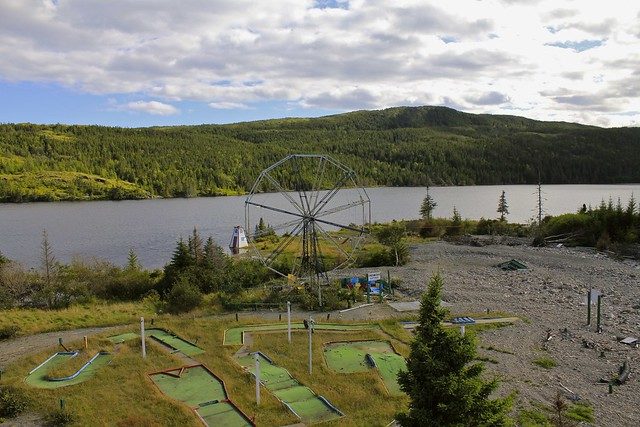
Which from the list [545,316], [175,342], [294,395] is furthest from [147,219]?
[294,395]

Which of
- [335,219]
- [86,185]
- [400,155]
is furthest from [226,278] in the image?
[400,155]

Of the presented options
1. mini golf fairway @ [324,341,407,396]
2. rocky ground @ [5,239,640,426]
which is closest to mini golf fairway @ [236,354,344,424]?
mini golf fairway @ [324,341,407,396]

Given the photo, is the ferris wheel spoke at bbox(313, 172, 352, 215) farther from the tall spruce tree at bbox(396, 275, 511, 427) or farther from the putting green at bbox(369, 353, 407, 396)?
the tall spruce tree at bbox(396, 275, 511, 427)

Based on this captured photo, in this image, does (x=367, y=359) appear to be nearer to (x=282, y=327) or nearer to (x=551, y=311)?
(x=282, y=327)

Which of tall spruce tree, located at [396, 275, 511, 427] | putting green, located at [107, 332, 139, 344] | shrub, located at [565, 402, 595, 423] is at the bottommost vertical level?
shrub, located at [565, 402, 595, 423]

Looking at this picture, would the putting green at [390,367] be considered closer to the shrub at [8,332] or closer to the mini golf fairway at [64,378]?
the mini golf fairway at [64,378]

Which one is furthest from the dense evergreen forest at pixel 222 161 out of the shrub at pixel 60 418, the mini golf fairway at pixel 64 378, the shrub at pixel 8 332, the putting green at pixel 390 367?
the shrub at pixel 60 418
